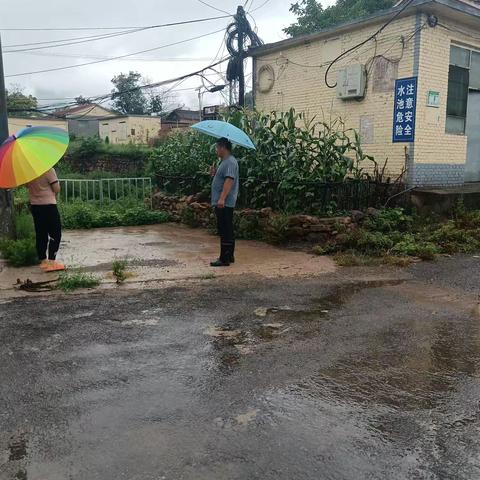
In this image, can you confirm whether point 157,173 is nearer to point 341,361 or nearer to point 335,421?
point 341,361

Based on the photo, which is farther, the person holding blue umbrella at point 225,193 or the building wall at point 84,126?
the building wall at point 84,126

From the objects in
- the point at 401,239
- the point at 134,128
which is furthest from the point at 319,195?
the point at 134,128

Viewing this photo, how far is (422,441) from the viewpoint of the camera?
291 centimetres

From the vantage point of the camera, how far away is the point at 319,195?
884 cm

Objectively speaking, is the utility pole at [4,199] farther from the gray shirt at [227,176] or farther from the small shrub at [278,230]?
the small shrub at [278,230]

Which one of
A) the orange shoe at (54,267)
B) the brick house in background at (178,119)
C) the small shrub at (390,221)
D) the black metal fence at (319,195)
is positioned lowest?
the orange shoe at (54,267)

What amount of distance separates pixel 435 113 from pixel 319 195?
314 cm

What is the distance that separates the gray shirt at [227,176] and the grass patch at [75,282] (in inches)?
79.1

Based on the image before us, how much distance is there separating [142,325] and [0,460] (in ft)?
7.22

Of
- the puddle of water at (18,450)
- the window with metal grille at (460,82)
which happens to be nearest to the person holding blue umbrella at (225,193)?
the puddle of water at (18,450)

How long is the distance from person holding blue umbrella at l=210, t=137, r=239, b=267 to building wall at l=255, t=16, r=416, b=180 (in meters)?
4.27

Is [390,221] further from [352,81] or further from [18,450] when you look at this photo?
[18,450]

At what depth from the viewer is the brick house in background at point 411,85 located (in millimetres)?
9531

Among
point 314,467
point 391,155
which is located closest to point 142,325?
point 314,467
